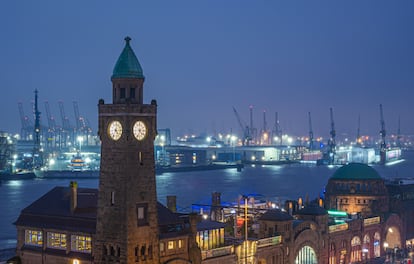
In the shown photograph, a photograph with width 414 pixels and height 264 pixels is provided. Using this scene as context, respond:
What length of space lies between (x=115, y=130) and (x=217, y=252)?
1435 cm

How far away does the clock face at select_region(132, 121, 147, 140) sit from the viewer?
1796 inches

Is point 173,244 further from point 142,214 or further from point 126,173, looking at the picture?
point 126,173

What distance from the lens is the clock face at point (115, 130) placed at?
45.4 metres

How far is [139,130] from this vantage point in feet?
150

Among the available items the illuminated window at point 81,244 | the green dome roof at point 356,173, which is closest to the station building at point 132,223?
the illuminated window at point 81,244

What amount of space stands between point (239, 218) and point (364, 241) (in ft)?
45.4

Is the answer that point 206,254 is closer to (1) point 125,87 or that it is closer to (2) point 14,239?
(1) point 125,87

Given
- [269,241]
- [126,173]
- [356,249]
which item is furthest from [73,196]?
[356,249]

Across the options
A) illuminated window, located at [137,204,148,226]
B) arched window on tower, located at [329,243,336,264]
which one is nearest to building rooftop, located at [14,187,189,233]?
illuminated window, located at [137,204,148,226]

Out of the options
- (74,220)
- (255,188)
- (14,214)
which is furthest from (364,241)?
(255,188)

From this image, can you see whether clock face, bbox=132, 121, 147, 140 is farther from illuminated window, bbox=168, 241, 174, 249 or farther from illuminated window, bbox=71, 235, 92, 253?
illuminated window, bbox=71, 235, 92, 253

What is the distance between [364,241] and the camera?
77875mm

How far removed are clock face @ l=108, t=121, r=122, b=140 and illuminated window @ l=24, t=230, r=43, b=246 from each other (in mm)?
10707

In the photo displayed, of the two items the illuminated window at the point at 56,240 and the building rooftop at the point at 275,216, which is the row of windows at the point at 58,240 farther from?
the building rooftop at the point at 275,216
